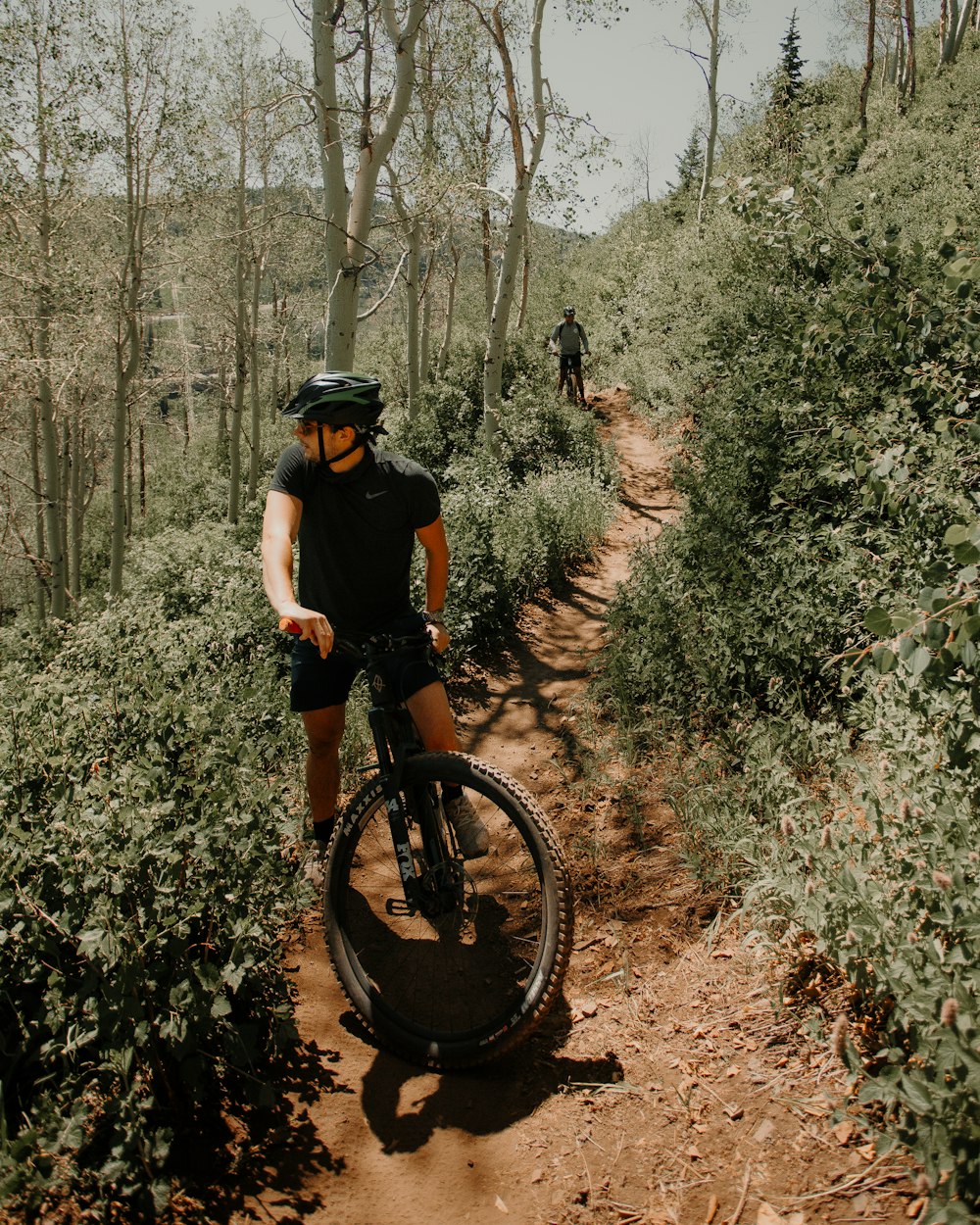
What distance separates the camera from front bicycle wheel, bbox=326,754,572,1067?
283 cm

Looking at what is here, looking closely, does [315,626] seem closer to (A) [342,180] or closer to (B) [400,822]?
(B) [400,822]

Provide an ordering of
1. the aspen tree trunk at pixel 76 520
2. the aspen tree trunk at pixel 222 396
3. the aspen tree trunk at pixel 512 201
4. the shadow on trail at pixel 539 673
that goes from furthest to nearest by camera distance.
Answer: the aspen tree trunk at pixel 222 396 < the aspen tree trunk at pixel 76 520 < the aspen tree trunk at pixel 512 201 < the shadow on trail at pixel 539 673

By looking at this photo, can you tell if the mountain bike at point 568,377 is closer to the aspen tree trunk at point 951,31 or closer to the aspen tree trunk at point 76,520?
the aspen tree trunk at point 76,520

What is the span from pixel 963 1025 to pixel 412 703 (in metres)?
2.04

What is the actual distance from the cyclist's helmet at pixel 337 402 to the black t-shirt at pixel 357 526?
0.15 m

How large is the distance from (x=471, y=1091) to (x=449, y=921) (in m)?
0.60

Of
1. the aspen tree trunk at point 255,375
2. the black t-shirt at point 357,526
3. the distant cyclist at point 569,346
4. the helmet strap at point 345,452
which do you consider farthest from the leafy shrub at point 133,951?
the aspen tree trunk at point 255,375

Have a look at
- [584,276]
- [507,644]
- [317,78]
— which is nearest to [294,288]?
[584,276]

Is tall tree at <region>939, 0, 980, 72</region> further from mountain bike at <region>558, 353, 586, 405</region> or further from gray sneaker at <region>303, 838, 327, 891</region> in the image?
gray sneaker at <region>303, 838, 327, 891</region>

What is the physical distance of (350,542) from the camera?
3.29 metres

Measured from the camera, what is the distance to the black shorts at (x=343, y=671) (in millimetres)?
3189

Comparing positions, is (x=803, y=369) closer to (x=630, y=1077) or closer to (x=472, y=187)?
(x=630, y=1077)

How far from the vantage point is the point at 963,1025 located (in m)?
1.79

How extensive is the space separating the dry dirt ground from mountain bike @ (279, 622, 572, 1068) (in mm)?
195
